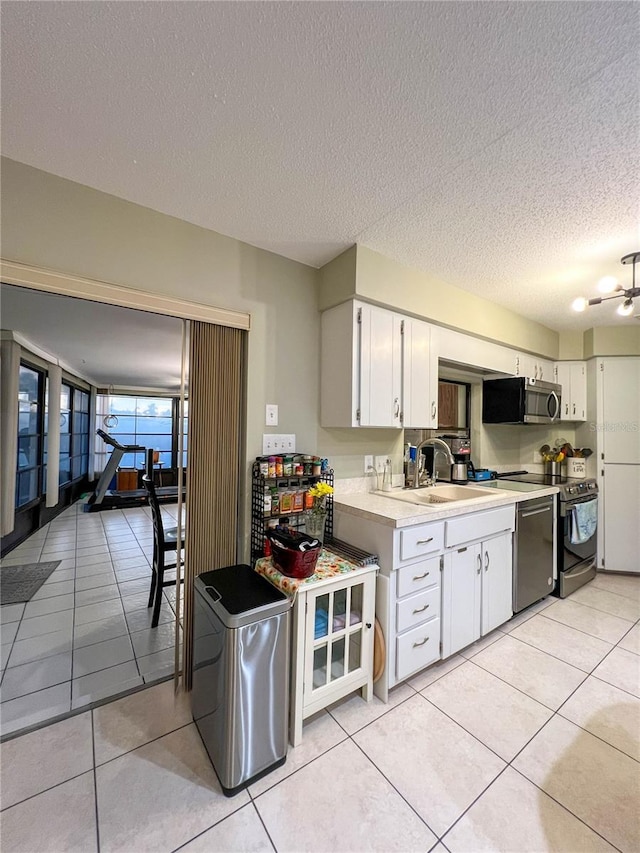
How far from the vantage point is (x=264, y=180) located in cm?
157

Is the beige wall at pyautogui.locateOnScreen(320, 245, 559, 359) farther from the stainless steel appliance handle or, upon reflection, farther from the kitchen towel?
the kitchen towel

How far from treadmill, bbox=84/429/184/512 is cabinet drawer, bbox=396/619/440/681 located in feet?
4.97

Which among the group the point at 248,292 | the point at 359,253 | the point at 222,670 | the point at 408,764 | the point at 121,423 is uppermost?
the point at 359,253

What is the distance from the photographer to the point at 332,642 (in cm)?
163

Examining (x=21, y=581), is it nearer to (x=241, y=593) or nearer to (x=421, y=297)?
(x=241, y=593)

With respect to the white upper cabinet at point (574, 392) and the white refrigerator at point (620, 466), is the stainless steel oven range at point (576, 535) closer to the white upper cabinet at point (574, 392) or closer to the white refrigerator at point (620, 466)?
the white refrigerator at point (620, 466)

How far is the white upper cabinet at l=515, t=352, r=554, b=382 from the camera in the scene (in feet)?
10.9

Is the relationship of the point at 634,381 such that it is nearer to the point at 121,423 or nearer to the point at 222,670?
the point at 222,670

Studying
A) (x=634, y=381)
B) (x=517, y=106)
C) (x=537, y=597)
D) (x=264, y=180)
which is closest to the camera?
(x=517, y=106)

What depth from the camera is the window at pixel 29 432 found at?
1.79 metres

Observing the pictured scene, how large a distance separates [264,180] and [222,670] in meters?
2.07

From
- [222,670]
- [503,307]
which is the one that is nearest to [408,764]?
[222,670]

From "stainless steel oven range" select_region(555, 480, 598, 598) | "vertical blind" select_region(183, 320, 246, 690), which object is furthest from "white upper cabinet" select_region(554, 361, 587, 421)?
"vertical blind" select_region(183, 320, 246, 690)

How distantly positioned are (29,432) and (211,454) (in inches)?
40.0
